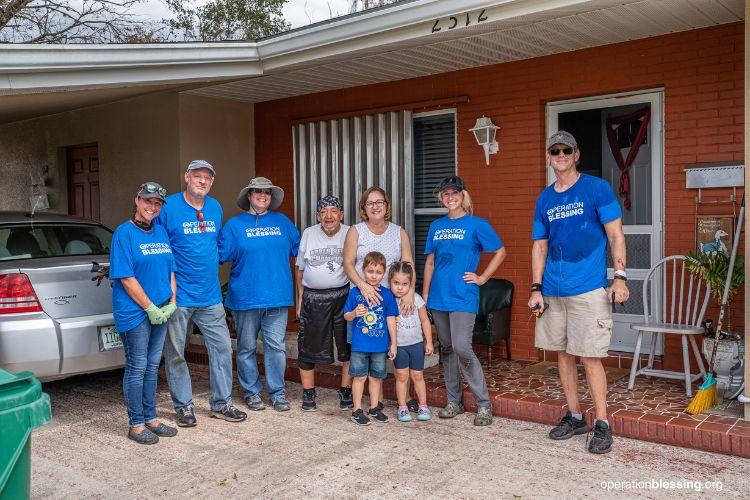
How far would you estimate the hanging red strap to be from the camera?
5.86 metres

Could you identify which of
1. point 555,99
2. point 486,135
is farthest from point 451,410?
point 555,99

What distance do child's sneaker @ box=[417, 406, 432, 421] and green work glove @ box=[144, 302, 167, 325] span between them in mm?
1872

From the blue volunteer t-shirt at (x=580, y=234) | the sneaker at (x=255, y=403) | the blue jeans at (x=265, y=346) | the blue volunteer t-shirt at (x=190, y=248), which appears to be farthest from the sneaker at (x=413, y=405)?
the blue volunteer t-shirt at (x=190, y=248)

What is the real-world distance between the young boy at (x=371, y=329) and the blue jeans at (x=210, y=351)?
922 millimetres

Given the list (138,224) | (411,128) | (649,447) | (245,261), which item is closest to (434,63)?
(411,128)

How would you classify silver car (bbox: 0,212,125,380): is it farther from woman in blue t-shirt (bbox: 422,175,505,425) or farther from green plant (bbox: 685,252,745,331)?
green plant (bbox: 685,252,745,331)

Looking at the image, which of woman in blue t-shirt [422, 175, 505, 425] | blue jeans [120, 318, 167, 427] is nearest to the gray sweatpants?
woman in blue t-shirt [422, 175, 505, 425]

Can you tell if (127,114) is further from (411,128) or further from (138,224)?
(138,224)

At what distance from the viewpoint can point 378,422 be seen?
4773 mm

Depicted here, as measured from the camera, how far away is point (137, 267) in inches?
171

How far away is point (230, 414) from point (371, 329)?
3.95ft

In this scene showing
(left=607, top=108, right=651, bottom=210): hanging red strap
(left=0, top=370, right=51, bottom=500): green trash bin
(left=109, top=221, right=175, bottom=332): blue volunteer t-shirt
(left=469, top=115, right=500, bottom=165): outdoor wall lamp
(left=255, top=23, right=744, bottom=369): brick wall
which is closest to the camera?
(left=0, top=370, right=51, bottom=500): green trash bin

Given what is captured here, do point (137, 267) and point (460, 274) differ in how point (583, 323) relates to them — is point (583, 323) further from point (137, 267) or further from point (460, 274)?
point (137, 267)

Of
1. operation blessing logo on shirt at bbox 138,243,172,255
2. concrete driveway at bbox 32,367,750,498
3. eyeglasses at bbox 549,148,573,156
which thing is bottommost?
concrete driveway at bbox 32,367,750,498
